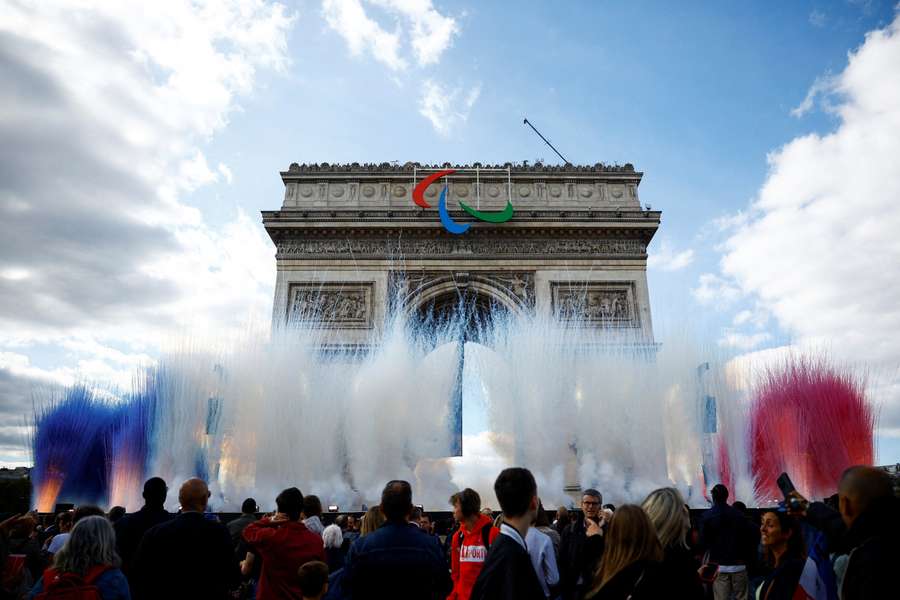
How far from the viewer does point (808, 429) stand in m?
19.0

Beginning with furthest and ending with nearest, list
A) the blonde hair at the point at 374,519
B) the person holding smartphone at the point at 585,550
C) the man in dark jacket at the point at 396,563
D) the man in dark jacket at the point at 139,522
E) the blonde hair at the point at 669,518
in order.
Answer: the man in dark jacket at the point at 139,522 < the blonde hair at the point at 374,519 < the man in dark jacket at the point at 396,563 < the person holding smartphone at the point at 585,550 < the blonde hair at the point at 669,518

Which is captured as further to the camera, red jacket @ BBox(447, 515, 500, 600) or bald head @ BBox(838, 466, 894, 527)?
red jacket @ BBox(447, 515, 500, 600)

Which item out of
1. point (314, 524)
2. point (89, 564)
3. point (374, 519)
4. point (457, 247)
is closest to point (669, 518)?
point (374, 519)

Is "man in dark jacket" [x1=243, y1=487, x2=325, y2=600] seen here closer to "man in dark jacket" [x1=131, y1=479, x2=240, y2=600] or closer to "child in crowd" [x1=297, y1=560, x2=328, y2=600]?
"man in dark jacket" [x1=131, y1=479, x2=240, y2=600]

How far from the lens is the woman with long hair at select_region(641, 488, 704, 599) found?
2.34 metres

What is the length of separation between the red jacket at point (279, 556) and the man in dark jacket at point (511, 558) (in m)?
1.80

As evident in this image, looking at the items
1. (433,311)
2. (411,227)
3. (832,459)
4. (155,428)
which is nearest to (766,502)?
(832,459)

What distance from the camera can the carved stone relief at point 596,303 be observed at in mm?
23234

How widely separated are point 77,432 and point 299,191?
12.8m

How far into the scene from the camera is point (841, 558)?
3.29 metres

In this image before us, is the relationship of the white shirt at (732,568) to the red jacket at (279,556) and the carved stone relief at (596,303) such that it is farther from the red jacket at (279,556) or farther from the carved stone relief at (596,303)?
the carved stone relief at (596,303)

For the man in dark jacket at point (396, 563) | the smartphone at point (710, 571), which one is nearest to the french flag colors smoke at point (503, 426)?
the smartphone at point (710, 571)

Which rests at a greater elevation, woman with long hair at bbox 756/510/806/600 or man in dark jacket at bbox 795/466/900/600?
man in dark jacket at bbox 795/466/900/600

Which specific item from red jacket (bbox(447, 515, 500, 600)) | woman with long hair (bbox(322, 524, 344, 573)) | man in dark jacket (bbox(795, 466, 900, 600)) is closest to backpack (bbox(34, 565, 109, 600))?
red jacket (bbox(447, 515, 500, 600))
